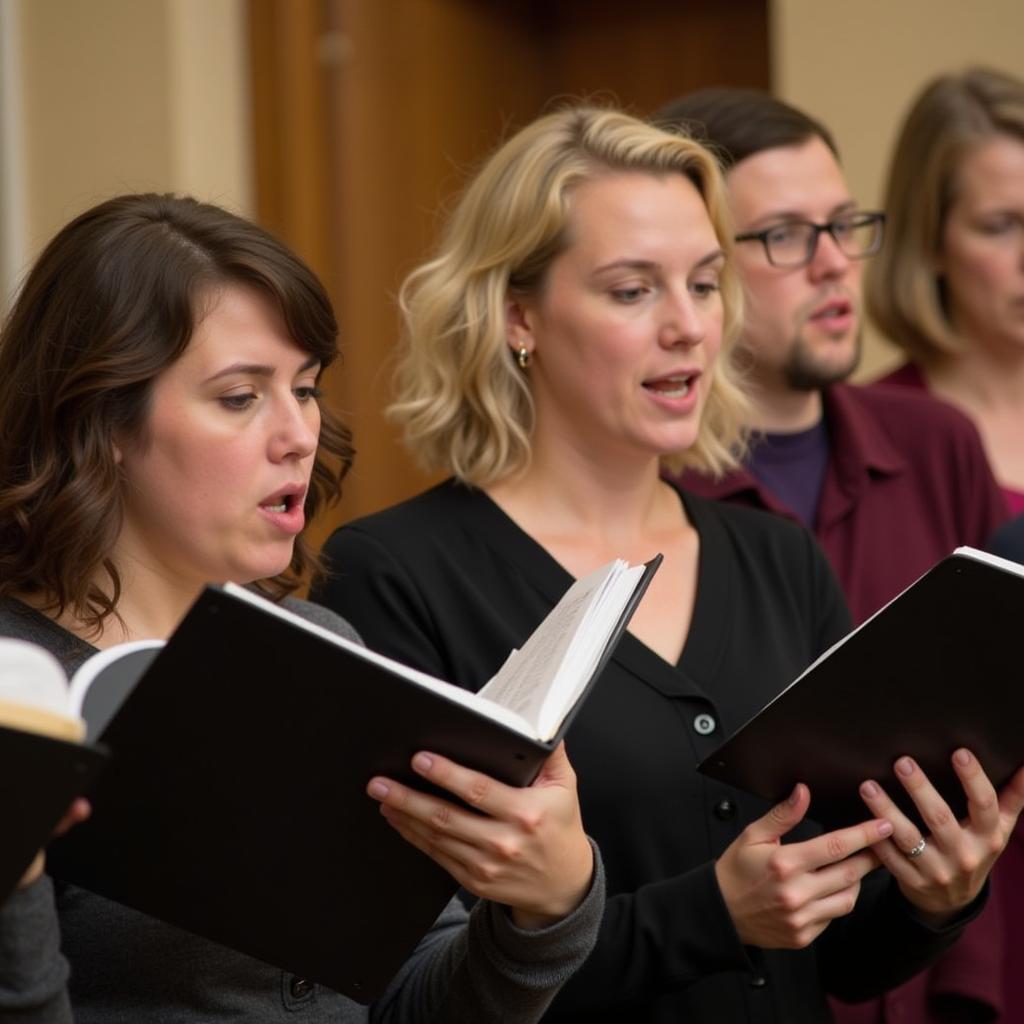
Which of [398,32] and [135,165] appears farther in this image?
[398,32]

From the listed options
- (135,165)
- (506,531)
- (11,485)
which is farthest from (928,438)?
(135,165)

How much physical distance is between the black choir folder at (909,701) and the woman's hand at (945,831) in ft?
0.06

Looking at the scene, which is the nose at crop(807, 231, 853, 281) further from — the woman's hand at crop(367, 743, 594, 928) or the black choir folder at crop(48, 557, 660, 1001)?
the woman's hand at crop(367, 743, 594, 928)

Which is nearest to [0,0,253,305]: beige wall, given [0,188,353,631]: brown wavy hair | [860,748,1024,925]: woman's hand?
[0,188,353,631]: brown wavy hair

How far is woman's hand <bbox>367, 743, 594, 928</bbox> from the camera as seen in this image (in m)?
1.45

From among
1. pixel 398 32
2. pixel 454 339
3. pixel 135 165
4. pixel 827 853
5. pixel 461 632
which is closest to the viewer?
pixel 827 853

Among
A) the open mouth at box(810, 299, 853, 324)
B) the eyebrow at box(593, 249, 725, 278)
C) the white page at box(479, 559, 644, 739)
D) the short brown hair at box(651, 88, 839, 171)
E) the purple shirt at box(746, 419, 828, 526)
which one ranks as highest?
the short brown hair at box(651, 88, 839, 171)

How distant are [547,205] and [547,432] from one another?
295mm

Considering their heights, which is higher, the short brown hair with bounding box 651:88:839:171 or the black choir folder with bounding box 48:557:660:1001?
the short brown hair with bounding box 651:88:839:171

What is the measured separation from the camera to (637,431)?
2168mm

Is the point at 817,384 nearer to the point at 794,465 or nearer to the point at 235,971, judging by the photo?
the point at 794,465

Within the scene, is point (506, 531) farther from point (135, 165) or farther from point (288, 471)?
point (135, 165)

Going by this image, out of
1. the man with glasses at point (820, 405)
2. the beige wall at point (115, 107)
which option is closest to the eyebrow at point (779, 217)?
the man with glasses at point (820, 405)

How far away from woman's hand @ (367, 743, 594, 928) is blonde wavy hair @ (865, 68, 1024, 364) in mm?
1742
